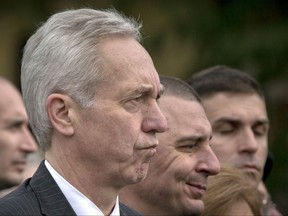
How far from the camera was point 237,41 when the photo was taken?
13.1m

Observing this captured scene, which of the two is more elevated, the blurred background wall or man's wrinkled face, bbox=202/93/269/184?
man's wrinkled face, bbox=202/93/269/184

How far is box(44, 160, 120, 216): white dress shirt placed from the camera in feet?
16.6

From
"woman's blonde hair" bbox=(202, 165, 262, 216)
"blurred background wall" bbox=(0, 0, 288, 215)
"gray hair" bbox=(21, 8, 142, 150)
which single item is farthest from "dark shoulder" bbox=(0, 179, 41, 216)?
"blurred background wall" bbox=(0, 0, 288, 215)

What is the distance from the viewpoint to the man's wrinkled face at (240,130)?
7547 mm

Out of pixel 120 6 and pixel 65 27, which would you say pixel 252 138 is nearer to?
pixel 65 27

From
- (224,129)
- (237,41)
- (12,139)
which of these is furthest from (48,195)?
(237,41)

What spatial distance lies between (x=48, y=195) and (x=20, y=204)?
0.12 metres

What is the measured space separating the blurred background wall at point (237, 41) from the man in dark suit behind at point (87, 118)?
726 centimetres

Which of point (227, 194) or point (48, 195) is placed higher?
point (48, 195)

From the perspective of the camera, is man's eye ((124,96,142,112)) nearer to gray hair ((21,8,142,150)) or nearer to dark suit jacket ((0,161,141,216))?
gray hair ((21,8,142,150))

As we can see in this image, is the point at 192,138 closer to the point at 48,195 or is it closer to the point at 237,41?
the point at 48,195

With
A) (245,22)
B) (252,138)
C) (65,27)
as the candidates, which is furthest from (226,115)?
(245,22)

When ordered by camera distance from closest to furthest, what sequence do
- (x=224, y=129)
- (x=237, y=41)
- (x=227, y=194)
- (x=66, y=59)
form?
(x=66, y=59), (x=227, y=194), (x=224, y=129), (x=237, y=41)

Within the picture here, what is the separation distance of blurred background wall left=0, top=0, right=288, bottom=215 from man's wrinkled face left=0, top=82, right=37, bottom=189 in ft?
12.1
